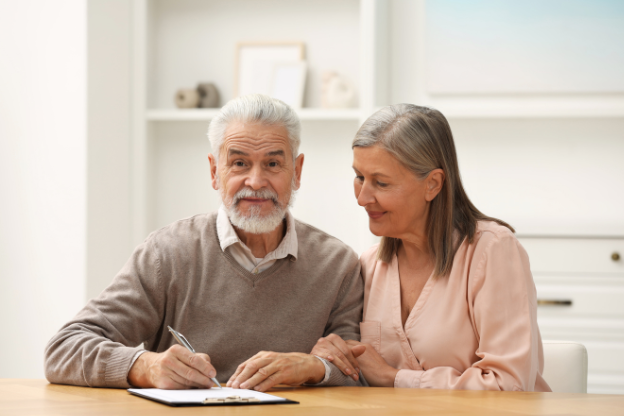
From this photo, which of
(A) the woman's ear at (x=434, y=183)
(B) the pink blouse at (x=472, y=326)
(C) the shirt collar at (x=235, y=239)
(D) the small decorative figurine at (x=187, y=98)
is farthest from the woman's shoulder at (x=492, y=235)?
(D) the small decorative figurine at (x=187, y=98)

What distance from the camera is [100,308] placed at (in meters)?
1.90

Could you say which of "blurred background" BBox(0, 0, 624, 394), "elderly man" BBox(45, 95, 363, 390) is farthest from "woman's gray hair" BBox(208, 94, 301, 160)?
"blurred background" BBox(0, 0, 624, 394)

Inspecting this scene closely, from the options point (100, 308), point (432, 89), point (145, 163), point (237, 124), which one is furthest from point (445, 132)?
point (145, 163)

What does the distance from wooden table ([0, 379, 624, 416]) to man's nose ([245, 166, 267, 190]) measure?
622 mm

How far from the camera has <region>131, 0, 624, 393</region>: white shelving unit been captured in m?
3.38

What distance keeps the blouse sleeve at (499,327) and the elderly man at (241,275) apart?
0.34 meters

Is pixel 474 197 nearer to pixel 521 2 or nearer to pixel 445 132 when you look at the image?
pixel 521 2

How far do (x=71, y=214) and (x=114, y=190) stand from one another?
30cm

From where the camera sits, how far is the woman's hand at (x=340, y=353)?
1789 millimetres

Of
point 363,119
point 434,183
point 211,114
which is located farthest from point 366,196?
point 211,114

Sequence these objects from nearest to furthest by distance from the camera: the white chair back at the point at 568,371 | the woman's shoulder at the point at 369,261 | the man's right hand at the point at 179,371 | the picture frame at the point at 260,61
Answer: the man's right hand at the point at 179,371 < the white chair back at the point at 568,371 < the woman's shoulder at the point at 369,261 < the picture frame at the point at 260,61

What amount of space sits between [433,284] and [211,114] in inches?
80.5

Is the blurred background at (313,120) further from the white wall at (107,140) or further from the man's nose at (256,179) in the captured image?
the man's nose at (256,179)

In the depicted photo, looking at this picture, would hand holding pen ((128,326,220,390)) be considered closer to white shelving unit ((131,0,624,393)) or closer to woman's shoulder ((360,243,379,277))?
woman's shoulder ((360,243,379,277))
